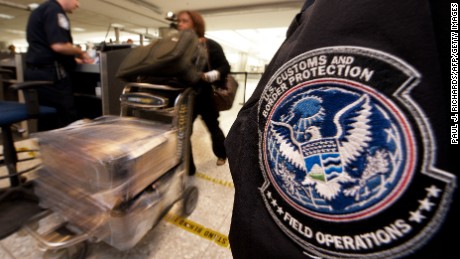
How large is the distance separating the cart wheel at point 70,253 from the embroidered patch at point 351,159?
2.88 ft

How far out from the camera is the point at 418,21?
9.0 inches

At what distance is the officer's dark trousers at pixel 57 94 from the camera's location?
5.30 feet

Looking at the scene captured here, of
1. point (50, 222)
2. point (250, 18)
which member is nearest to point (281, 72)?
point (50, 222)

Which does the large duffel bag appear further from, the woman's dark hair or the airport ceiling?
the airport ceiling

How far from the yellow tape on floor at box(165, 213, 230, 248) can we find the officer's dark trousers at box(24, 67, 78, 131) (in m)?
1.23

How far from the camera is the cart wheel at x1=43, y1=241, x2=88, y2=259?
793mm

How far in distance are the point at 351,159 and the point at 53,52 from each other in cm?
214

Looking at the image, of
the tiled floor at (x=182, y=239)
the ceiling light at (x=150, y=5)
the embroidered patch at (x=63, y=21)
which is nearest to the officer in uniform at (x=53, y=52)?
the embroidered patch at (x=63, y=21)

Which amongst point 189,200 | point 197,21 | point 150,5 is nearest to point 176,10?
point 150,5

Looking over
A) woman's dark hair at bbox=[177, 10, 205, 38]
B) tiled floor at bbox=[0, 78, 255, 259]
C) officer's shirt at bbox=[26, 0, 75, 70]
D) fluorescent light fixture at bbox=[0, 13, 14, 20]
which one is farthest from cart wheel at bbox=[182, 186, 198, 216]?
fluorescent light fixture at bbox=[0, 13, 14, 20]

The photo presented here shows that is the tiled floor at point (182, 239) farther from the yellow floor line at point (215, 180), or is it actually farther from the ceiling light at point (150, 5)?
the ceiling light at point (150, 5)

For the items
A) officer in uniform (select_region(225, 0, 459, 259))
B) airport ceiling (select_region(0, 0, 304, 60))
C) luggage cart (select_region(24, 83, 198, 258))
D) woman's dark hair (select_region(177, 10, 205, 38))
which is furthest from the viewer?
airport ceiling (select_region(0, 0, 304, 60))

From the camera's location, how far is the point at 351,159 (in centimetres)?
27

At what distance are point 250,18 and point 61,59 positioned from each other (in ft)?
19.6
